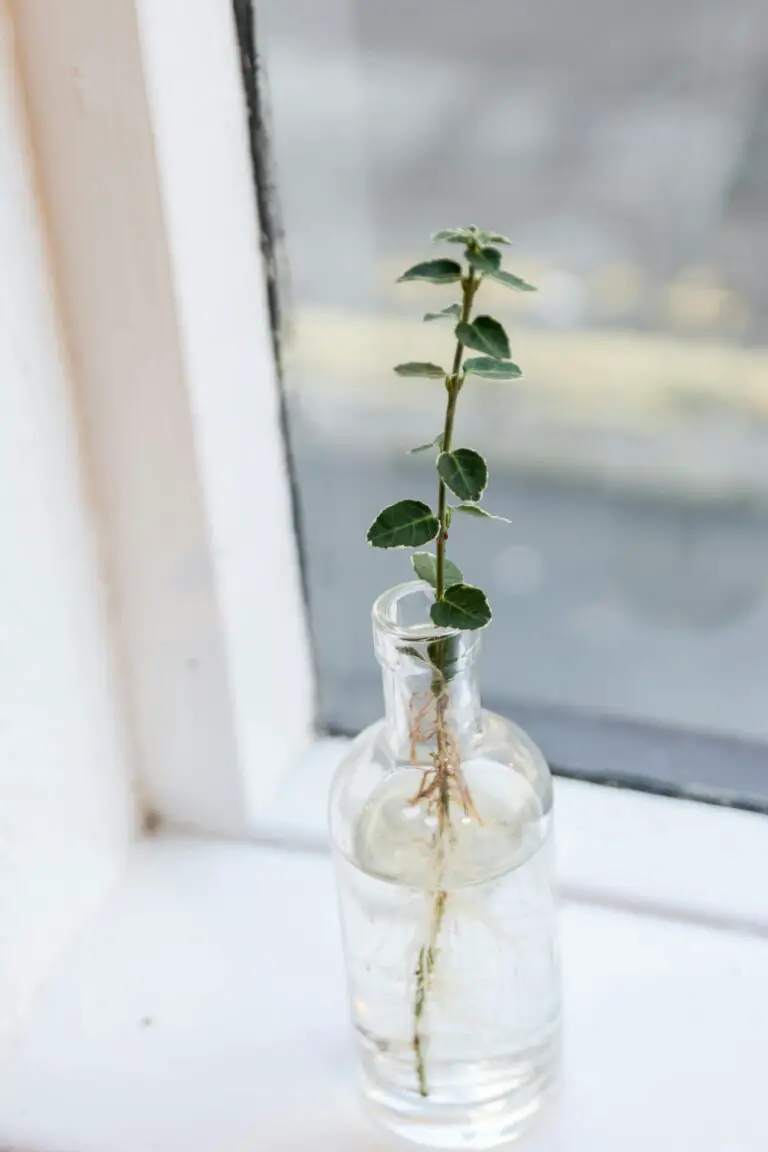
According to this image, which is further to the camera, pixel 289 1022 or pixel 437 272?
pixel 289 1022

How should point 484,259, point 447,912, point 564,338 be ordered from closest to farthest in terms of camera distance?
1. point 484,259
2. point 447,912
3. point 564,338

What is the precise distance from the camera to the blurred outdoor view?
0.57 m

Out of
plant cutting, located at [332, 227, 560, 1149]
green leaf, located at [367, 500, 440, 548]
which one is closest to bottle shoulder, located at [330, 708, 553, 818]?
plant cutting, located at [332, 227, 560, 1149]

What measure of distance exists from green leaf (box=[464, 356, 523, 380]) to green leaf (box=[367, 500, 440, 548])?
47mm

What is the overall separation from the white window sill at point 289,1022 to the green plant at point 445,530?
0.08 m

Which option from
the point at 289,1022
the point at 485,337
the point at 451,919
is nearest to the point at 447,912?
the point at 451,919

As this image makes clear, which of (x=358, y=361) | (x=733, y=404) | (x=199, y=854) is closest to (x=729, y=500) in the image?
(x=733, y=404)

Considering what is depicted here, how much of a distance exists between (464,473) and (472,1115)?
268mm

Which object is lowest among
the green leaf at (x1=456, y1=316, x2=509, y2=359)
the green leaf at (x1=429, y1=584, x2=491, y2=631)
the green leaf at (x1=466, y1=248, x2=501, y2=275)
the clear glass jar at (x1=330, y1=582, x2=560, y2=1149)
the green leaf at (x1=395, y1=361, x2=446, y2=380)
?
the clear glass jar at (x1=330, y1=582, x2=560, y2=1149)

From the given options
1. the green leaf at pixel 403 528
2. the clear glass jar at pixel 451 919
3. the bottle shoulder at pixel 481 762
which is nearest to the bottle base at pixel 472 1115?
the clear glass jar at pixel 451 919

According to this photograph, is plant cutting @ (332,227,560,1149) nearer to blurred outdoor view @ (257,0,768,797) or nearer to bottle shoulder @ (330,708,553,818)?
bottle shoulder @ (330,708,553,818)

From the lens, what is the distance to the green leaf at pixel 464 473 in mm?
414

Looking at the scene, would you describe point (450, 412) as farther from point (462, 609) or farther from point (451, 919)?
point (451, 919)

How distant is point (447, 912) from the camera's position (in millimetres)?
506
